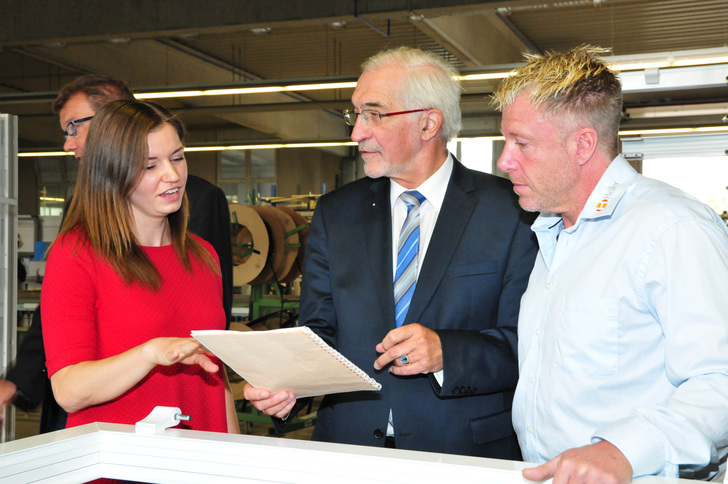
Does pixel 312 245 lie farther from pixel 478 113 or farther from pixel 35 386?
pixel 478 113

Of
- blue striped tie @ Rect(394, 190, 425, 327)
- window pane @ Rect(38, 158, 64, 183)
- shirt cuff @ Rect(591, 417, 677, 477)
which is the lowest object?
shirt cuff @ Rect(591, 417, 677, 477)

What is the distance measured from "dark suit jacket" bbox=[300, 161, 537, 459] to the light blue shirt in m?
0.24

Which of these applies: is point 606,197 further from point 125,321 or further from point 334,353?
point 125,321

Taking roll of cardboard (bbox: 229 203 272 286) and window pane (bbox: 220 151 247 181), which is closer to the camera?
roll of cardboard (bbox: 229 203 272 286)

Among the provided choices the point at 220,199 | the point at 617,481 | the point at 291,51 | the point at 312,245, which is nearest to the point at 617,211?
the point at 617,481

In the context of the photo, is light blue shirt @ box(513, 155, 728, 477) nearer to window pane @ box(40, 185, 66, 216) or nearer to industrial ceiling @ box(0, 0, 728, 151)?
industrial ceiling @ box(0, 0, 728, 151)

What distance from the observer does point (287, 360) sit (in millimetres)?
1448

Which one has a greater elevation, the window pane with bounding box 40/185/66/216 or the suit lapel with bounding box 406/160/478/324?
the window pane with bounding box 40/185/66/216

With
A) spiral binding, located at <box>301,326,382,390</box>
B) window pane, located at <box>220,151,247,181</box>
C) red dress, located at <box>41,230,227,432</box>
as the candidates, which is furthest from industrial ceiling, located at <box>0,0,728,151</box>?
spiral binding, located at <box>301,326,382,390</box>

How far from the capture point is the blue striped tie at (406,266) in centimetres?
201

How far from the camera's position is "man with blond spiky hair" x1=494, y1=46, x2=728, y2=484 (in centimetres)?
121

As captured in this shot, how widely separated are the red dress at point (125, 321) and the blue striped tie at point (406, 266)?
50 cm

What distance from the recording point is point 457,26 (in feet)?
28.2

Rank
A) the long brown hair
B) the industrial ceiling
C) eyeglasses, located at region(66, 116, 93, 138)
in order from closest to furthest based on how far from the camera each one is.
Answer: the long brown hair
eyeglasses, located at region(66, 116, 93, 138)
the industrial ceiling
